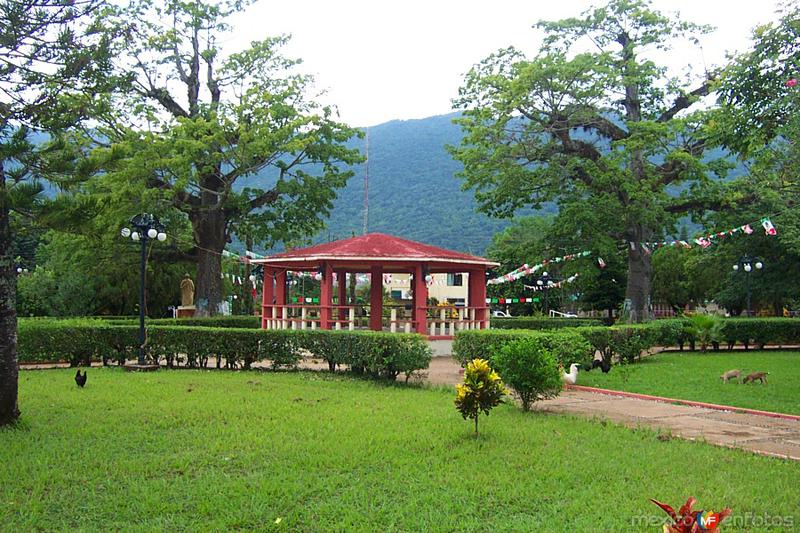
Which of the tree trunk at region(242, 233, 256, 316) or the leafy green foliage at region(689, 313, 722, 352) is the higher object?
the tree trunk at region(242, 233, 256, 316)

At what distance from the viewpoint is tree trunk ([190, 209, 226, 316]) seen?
2527 centimetres

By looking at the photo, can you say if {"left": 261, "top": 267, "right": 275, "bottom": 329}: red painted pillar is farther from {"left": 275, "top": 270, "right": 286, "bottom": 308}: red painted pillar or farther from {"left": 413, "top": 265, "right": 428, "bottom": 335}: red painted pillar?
{"left": 413, "top": 265, "right": 428, "bottom": 335}: red painted pillar

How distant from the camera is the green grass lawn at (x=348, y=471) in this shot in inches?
188

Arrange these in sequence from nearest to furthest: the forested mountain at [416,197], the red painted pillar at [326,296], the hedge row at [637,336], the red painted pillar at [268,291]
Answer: the hedge row at [637,336] → the red painted pillar at [326,296] → the red painted pillar at [268,291] → the forested mountain at [416,197]

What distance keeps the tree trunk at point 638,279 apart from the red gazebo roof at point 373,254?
7090 millimetres

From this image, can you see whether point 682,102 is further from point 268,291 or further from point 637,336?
point 268,291

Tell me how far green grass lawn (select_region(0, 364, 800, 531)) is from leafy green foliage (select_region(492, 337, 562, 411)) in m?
0.36

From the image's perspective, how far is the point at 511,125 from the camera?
24984 millimetres

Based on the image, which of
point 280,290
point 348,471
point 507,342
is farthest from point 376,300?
point 348,471

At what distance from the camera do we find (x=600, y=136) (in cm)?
2536

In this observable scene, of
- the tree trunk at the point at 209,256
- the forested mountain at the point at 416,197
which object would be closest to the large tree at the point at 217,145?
the tree trunk at the point at 209,256

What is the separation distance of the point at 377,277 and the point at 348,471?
47.9 feet

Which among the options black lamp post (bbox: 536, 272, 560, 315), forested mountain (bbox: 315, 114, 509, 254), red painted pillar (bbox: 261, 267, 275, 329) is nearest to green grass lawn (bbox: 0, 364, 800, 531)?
red painted pillar (bbox: 261, 267, 275, 329)

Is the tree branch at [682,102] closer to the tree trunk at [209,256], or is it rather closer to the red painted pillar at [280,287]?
the red painted pillar at [280,287]
